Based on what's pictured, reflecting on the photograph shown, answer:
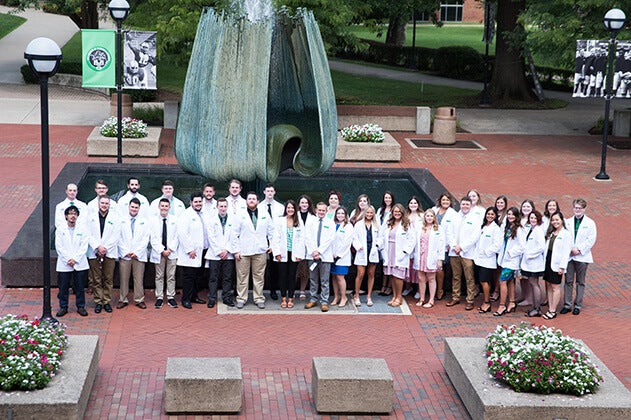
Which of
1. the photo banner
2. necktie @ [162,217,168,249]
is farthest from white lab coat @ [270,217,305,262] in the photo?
the photo banner

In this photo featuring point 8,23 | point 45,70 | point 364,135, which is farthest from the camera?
point 8,23

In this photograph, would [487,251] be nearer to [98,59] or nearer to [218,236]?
[218,236]

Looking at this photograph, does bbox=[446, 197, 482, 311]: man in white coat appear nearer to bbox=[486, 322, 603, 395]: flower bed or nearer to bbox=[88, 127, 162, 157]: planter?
bbox=[486, 322, 603, 395]: flower bed

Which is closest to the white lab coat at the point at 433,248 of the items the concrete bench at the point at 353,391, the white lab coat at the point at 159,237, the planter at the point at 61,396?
the white lab coat at the point at 159,237

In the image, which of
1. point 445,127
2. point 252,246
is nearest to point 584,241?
point 252,246

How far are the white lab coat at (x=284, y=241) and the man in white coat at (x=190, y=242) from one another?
0.97 metres

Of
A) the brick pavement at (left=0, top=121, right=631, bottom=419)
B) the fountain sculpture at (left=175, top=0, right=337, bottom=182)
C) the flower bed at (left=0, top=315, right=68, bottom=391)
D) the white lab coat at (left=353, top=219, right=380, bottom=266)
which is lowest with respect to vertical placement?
the brick pavement at (left=0, top=121, right=631, bottom=419)

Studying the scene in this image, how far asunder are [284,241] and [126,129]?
1174 centimetres

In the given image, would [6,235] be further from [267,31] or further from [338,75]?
[338,75]

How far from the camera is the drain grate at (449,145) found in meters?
26.8

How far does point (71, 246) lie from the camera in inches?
511

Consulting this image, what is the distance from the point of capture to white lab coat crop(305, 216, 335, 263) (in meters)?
13.6

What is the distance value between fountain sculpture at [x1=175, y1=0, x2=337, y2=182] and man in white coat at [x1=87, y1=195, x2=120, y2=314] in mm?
2711

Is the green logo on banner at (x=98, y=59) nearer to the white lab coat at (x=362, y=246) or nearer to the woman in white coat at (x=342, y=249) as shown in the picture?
the woman in white coat at (x=342, y=249)
